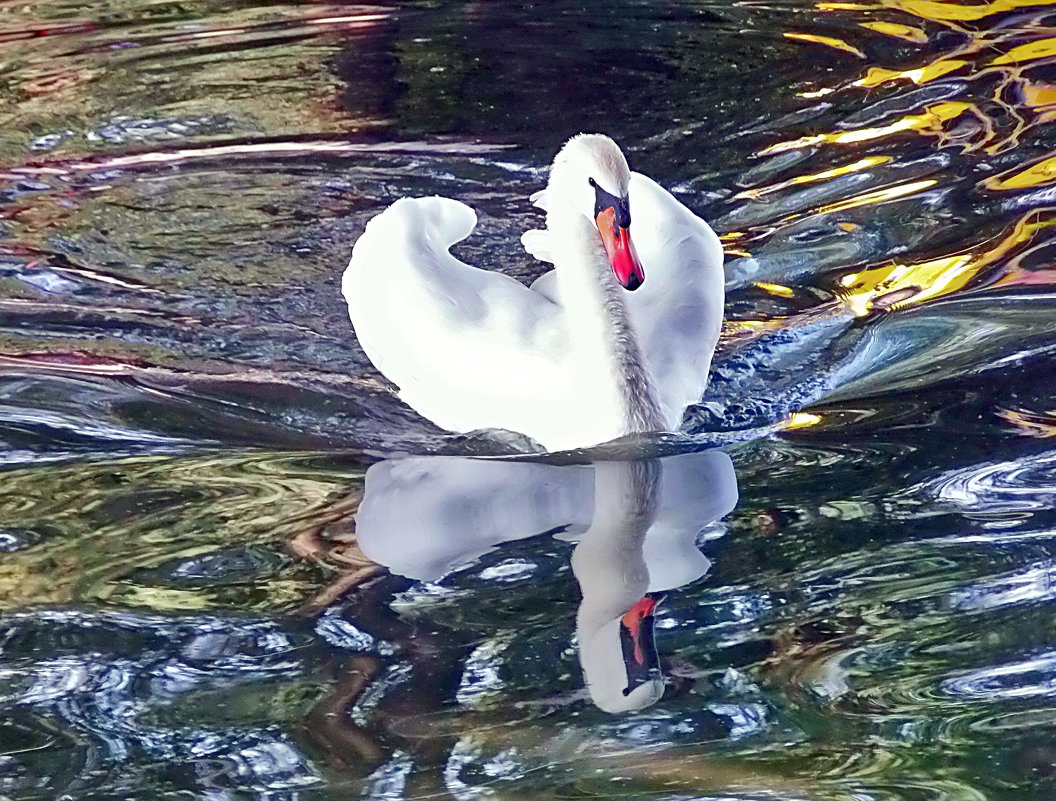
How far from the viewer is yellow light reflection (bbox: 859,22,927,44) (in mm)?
6441

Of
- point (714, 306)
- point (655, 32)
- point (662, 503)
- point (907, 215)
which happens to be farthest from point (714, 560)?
point (655, 32)

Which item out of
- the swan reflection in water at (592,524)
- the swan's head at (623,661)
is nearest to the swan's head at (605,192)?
the swan reflection in water at (592,524)

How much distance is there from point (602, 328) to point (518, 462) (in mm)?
335

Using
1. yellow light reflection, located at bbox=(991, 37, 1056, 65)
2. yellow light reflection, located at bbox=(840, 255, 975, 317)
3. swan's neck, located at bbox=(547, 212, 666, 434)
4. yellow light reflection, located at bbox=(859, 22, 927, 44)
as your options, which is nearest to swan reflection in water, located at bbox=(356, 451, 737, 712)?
swan's neck, located at bbox=(547, 212, 666, 434)

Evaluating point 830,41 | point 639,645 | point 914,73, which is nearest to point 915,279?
point 914,73

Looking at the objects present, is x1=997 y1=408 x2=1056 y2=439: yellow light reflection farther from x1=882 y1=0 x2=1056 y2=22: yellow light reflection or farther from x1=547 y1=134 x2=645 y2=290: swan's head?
x1=882 y1=0 x2=1056 y2=22: yellow light reflection

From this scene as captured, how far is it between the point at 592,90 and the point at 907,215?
5.11 feet

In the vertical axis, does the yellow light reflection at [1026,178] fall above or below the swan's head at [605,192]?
below

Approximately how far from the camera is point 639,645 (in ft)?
8.14

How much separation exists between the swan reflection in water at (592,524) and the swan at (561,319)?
0.44 feet

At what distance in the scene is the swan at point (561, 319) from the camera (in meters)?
3.40

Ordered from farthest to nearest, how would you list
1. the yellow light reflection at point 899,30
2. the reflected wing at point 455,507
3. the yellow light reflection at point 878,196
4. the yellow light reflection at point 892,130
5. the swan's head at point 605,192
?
the yellow light reflection at point 899,30, the yellow light reflection at point 892,130, the yellow light reflection at point 878,196, the swan's head at point 605,192, the reflected wing at point 455,507

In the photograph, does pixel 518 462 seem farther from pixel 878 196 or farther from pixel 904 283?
pixel 878 196

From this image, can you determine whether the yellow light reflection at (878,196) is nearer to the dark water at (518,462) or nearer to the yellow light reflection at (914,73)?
the dark water at (518,462)
